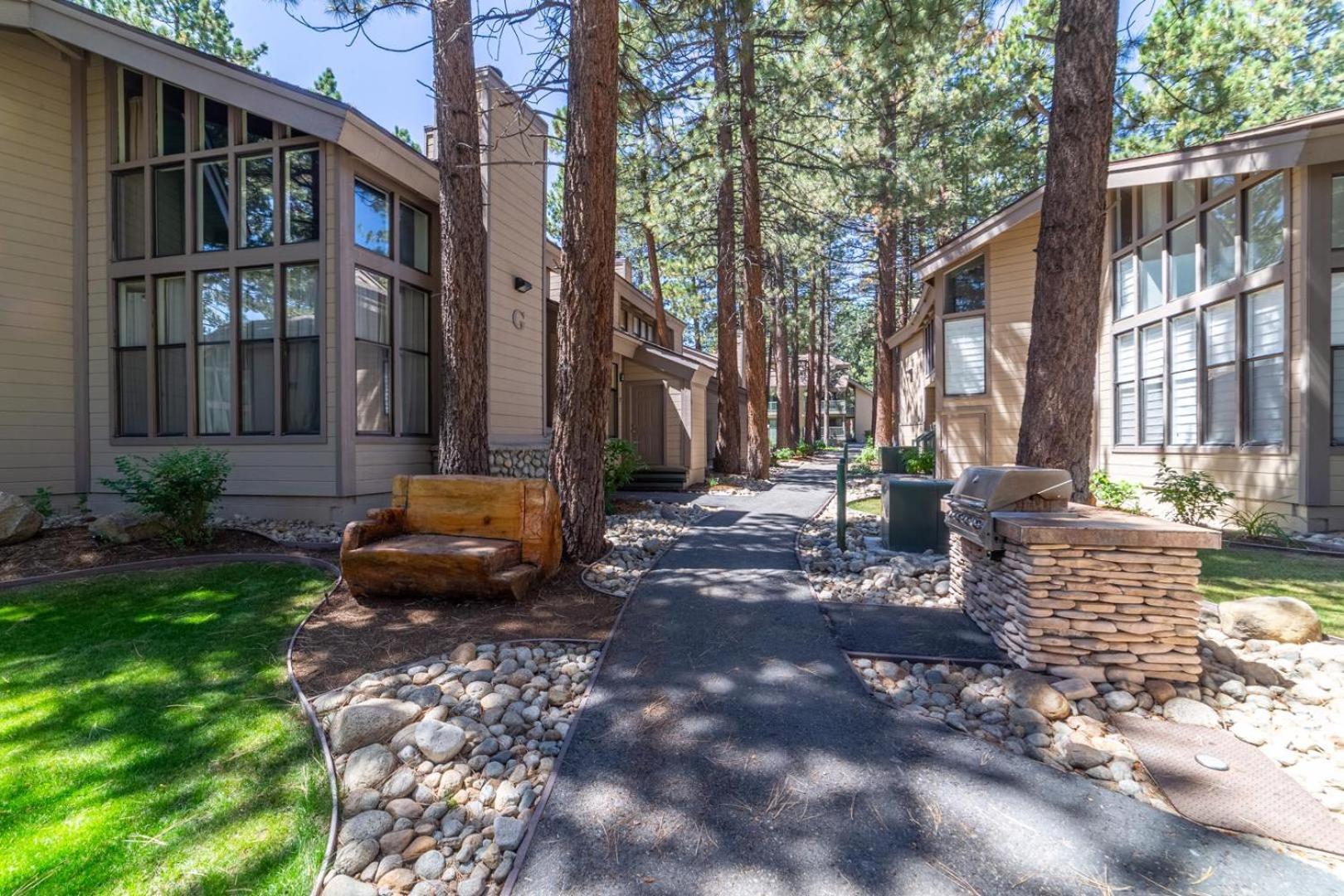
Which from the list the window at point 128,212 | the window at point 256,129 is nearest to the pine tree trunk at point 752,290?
the window at point 256,129

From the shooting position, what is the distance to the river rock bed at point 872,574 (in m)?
4.72

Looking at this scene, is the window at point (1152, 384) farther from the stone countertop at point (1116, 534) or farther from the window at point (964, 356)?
the stone countertop at point (1116, 534)

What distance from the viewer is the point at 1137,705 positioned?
312cm

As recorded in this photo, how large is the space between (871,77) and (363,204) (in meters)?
8.19

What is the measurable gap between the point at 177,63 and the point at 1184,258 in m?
13.6

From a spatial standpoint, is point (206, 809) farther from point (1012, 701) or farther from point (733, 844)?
point (1012, 701)

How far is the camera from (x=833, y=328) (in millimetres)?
38312

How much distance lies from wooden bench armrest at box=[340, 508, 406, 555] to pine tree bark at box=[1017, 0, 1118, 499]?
5342mm

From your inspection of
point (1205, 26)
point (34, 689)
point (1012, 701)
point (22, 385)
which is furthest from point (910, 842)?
point (1205, 26)

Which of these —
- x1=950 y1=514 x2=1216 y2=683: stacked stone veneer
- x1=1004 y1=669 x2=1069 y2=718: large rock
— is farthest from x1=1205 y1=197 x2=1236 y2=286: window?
x1=1004 y1=669 x2=1069 y2=718: large rock

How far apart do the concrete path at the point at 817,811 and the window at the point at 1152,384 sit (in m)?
8.77

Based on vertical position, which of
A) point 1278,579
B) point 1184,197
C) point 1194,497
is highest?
point 1184,197

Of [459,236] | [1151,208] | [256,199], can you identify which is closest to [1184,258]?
[1151,208]

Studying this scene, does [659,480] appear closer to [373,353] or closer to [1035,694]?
Answer: [373,353]
